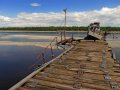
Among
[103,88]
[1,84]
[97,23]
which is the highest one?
[97,23]

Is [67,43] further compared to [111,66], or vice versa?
[67,43]

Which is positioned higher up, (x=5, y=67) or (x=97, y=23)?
(x=97, y=23)

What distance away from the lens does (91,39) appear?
120 feet

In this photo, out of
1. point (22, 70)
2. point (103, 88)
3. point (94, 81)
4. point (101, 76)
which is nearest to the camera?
point (103, 88)

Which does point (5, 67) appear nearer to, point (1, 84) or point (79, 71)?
point (1, 84)

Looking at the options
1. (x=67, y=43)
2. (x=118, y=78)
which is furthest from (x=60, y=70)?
(x=67, y=43)

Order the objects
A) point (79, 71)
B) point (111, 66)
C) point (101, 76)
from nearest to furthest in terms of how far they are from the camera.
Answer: point (101, 76), point (79, 71), point (111, 66)

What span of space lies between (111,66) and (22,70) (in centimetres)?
1163

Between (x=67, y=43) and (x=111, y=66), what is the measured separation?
74.3 ft

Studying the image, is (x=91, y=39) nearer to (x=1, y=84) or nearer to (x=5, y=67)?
(x=5, y=67)

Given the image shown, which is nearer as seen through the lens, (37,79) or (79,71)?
(37,79)

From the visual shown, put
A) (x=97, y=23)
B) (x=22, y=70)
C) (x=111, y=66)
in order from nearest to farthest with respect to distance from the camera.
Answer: (x=111, y=66)
(x=22, y=70)
(x=97, y=23)

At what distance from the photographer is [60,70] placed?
11664mm

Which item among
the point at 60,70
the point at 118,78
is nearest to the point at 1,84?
the point at 60,70
